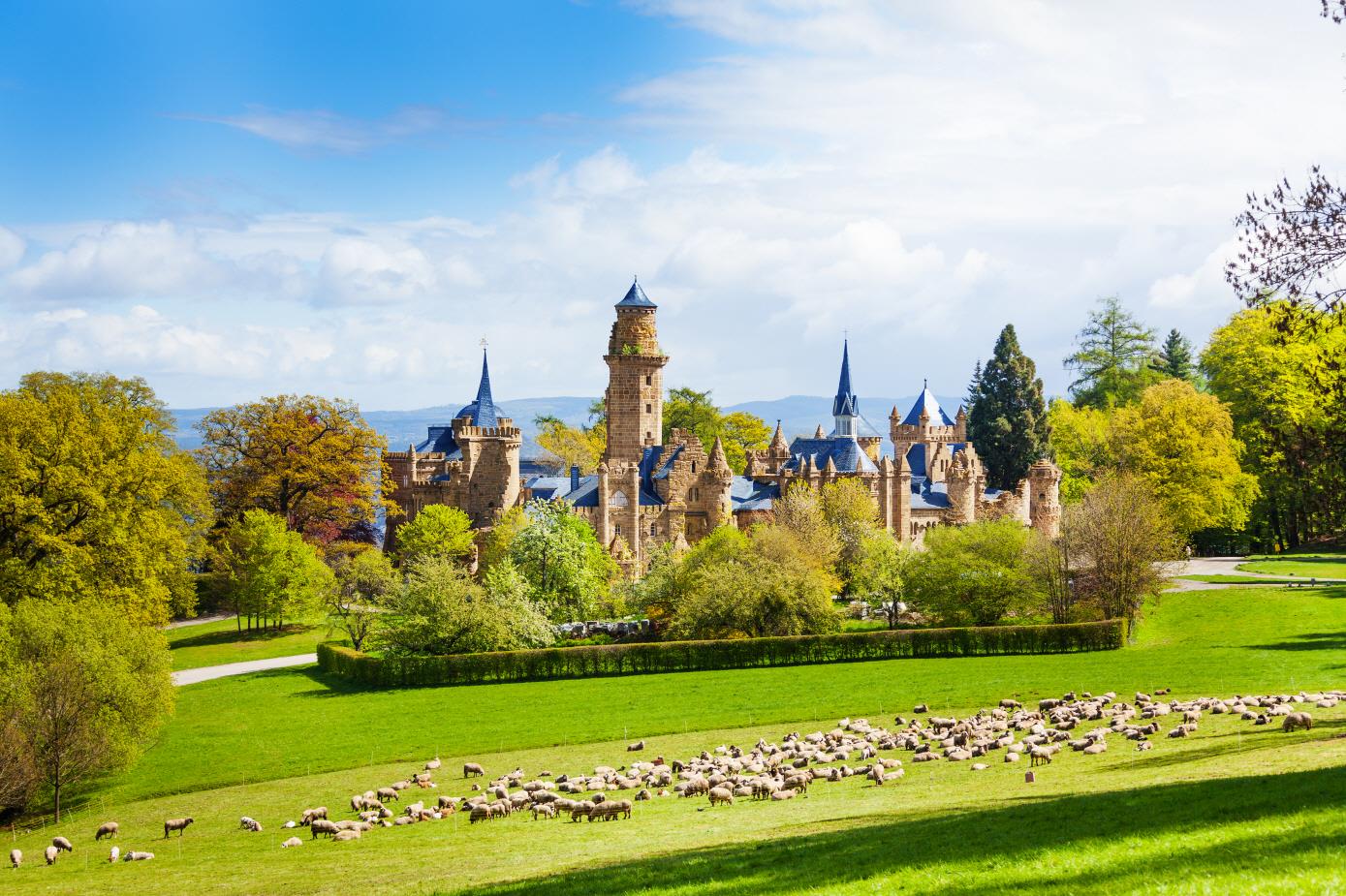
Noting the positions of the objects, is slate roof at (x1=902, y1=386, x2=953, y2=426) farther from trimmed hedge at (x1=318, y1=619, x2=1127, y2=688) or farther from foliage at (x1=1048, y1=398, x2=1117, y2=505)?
trimmed hedge at (x1=318, y1=619, x2=1127, y2=688)

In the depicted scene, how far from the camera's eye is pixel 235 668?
53875 mm

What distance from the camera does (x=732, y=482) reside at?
242 ft

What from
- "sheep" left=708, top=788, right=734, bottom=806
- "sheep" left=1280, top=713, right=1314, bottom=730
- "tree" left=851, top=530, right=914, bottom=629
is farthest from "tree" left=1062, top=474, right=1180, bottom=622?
"sheep" left=708, top=788, right=734, bottom=806

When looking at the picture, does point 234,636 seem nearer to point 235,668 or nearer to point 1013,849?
point 235,668

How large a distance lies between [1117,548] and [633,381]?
31.4 metres

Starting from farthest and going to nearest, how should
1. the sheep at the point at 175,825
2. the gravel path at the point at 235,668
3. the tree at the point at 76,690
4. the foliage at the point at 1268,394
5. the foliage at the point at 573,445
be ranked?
the foliage at the point at 573,445 → the foliage at the point at 1268,394 → the gravel path at the point at 235,668 → the tree at the point at 76,690 → the sheep at the point at 175,825

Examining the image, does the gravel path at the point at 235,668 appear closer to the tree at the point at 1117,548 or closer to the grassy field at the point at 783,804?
the grassy field at the point at 783,804

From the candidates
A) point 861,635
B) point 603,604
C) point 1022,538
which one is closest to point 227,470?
point 603,604

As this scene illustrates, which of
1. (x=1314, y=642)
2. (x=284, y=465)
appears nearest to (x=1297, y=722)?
(x=1314, y=642)

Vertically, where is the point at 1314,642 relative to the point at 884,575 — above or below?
below

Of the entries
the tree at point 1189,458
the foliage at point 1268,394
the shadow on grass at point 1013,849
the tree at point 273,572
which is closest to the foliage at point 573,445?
the tree at point 273,572

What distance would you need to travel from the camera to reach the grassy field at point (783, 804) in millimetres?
16266

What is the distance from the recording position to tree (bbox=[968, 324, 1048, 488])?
286 feet

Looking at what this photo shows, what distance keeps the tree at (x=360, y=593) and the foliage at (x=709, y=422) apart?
138 feet
